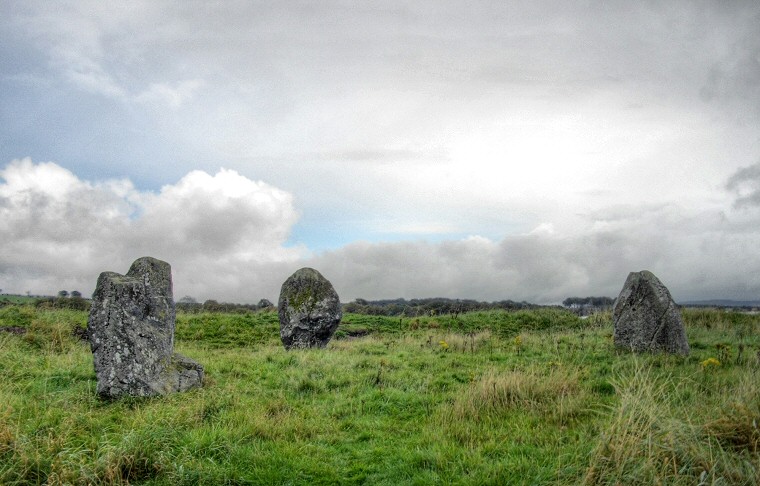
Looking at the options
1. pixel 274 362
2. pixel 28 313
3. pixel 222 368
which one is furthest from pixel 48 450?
pixel 28 313

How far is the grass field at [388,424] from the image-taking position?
6.04 m

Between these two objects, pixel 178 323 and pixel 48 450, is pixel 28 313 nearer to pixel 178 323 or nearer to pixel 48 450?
pixel 178 323

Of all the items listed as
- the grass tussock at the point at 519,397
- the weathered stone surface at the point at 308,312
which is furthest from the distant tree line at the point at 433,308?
the grass tussock at the point at 519,397

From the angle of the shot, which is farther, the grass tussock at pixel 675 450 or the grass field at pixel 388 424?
the grass field at pixel 388 424

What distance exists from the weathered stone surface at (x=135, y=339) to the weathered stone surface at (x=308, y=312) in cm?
722

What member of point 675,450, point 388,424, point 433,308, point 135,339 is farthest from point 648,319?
point 433,308

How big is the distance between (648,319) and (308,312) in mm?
11741

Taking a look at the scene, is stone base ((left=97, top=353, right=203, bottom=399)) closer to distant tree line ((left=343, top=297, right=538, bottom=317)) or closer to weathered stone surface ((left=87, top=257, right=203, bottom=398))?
weathered stone surface ((left=87, top=257, right=203, bottom=398))

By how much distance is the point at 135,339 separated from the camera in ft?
34.8

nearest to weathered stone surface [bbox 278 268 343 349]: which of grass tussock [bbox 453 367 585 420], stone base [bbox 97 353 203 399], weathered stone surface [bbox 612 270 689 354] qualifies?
stone base [bbox 97 353 203 399]

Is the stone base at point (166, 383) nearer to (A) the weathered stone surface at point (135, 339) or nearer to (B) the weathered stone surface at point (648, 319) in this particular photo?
(A) the weathered stone surface at point (135, 339)

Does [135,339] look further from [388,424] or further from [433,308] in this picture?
[433,308]

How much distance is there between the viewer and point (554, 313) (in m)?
34.6

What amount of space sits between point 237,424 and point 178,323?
19986 millimetres
